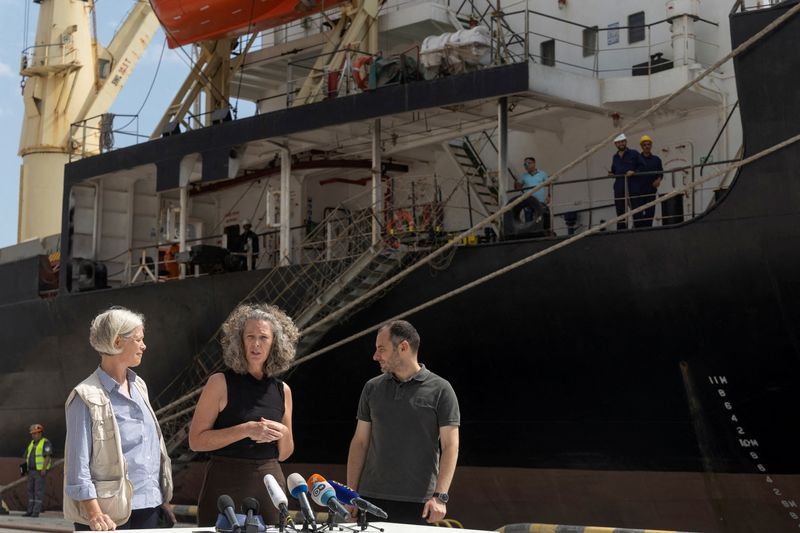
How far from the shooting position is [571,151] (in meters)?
14.0

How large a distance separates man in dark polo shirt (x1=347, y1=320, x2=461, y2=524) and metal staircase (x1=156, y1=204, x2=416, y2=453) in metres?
5.69

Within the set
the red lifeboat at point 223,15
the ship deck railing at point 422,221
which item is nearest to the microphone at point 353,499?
the ship deck railing at point 422,221

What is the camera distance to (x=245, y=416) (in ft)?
17.0

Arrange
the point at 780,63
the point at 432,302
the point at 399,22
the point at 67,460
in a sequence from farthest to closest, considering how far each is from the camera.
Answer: the point at 399,22, the point at 432,302, the point at 780,63, the point at 67,460

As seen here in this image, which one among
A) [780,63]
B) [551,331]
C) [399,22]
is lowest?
[551,331]

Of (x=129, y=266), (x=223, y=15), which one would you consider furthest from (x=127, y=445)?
(x=223, y=15)

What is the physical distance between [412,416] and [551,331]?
5625 millimetres

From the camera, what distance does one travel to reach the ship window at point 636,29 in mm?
13914

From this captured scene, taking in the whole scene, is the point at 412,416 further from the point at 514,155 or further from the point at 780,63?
the point at 514,155

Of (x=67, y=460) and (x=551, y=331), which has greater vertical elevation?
(x=551, y=331)

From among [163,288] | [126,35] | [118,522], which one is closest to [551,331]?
[163,288]

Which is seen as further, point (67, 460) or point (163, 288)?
point (163, 288)

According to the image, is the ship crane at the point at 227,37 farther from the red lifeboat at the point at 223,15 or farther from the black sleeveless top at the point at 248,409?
the black sleeveless top at the point at 248,409

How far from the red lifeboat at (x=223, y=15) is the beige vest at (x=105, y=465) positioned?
36.2ft
